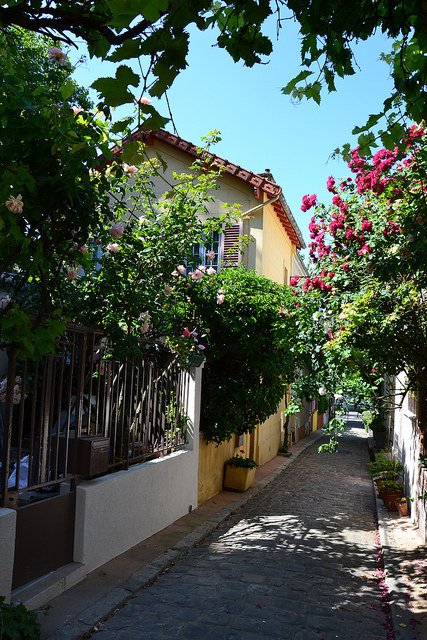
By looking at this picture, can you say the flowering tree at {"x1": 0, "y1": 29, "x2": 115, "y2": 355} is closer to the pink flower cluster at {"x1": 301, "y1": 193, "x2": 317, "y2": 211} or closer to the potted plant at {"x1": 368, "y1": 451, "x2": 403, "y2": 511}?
the pink flower cluster at {"x1": 301, "y1": 193, "x2": 317, "y2": 211}

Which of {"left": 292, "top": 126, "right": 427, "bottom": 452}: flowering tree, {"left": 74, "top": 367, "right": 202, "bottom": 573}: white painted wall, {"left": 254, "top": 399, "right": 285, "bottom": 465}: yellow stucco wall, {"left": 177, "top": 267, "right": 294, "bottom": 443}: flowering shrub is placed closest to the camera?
{"left": 74, "top": 367, "right": 202, "bottom": 573}: white painted wall

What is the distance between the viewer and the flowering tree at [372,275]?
6902 millimetres

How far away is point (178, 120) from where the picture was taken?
265cm

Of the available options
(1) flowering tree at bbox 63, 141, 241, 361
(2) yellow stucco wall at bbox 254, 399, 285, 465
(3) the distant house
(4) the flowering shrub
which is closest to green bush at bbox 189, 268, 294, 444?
(4) the flowering shrub

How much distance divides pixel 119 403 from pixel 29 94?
11.8ft

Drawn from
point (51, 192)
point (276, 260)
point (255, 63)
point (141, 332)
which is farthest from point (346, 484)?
point (255, 63)

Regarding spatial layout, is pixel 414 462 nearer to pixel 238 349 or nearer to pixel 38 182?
pixel 238 349

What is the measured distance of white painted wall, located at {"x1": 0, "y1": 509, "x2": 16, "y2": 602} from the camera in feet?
13.2

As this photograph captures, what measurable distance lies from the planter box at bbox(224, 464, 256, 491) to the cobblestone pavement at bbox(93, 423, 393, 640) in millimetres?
841

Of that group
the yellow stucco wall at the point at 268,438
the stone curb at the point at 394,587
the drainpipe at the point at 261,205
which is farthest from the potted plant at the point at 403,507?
the drainpipe at the point at 261,205

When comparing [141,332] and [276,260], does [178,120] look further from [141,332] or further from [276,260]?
[276,260]

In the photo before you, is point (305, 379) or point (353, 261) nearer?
point (353, 261)

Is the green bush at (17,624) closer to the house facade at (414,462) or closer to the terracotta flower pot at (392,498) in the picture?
the house facade at (414,462)

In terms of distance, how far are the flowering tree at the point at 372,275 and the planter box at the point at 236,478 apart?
11.2 ft
